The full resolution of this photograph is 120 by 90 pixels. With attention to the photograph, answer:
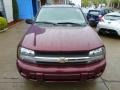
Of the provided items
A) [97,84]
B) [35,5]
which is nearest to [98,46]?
[97,84]

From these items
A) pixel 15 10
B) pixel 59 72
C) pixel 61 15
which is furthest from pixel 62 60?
pixel 15 10

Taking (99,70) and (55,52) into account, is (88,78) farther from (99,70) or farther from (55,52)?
(55,52)

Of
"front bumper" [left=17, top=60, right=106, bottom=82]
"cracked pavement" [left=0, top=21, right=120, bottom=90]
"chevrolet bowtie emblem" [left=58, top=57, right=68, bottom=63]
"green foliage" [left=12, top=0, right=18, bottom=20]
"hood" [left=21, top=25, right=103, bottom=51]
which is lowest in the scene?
"green foliage" [left=12, top=0, right=18, bottom=20]

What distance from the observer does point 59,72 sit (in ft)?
14.5

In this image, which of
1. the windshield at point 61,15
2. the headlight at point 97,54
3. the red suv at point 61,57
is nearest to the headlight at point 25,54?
the red suv at point 61,57

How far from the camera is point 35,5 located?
74.8 ft

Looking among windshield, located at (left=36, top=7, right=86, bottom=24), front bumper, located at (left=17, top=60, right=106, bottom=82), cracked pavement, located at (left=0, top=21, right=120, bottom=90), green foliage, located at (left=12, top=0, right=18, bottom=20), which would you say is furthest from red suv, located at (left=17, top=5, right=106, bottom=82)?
green foliage, located at (left=12, top=0, right=18, bottom=20)

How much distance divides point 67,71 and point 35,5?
18991mm

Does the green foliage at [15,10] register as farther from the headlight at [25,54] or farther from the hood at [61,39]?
the headlight at [25,54]

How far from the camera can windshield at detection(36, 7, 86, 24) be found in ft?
20.5

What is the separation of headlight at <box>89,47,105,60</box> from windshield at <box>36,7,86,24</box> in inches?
62.7

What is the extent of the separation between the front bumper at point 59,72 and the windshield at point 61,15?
189 cm

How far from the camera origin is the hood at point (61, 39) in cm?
457

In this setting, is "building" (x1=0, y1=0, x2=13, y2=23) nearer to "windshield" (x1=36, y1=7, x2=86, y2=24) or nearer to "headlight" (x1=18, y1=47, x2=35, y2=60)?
"windshield" (x1=36, y1=7, x2=86, y2=24)
